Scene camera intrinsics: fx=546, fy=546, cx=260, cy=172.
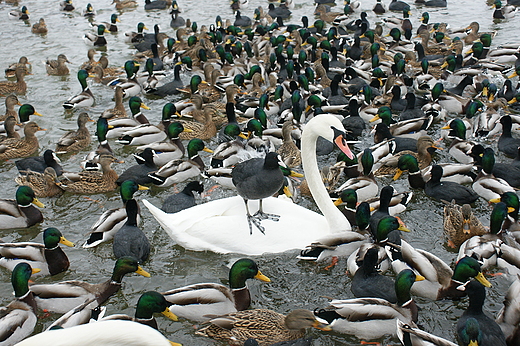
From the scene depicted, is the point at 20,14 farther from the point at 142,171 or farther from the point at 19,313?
the point at 19,313

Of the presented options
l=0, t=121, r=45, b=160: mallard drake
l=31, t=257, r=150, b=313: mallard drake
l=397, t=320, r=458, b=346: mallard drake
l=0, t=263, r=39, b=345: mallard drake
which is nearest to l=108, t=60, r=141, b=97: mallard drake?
l=0, t=121, r=45, b=160: mallard drake

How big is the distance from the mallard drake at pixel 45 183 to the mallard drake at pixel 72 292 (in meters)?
2.45

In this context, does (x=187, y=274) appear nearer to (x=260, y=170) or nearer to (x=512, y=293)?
(x=260, y=170)

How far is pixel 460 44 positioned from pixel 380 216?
8744mm

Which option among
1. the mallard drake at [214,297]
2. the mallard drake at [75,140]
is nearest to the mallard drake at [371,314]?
the mallard drake at [214,297]

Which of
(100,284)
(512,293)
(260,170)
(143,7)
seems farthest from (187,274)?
(143,7)

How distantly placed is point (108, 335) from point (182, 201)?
4711mm

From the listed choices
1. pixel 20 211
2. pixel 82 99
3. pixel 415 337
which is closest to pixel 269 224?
pixel 415 337

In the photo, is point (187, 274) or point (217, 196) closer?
point (187, 274)

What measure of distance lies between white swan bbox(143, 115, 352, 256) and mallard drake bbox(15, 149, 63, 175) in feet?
8.58

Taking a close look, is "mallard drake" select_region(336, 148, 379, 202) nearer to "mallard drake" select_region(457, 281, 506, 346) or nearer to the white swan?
the white swan

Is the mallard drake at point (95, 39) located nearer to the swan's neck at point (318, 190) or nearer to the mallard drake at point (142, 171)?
the mallard drake at point (142, 171)

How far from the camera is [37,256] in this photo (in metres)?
5.68

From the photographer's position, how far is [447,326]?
493cm
